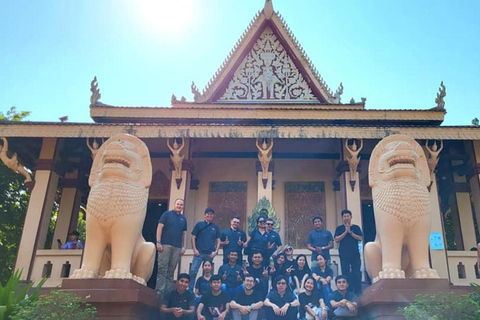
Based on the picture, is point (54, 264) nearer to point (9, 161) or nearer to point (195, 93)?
point (9, 161)

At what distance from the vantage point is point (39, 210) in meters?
8.52

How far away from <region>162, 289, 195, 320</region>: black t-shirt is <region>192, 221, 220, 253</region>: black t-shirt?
104 centimetres

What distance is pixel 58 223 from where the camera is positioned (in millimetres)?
10250

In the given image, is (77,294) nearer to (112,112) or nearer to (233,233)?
(233,233)

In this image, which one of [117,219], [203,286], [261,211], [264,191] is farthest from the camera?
[264,191]

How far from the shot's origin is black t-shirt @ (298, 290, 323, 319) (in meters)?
5.23

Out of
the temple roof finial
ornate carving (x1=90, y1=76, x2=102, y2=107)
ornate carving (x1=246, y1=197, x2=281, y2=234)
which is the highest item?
the temple roof finial

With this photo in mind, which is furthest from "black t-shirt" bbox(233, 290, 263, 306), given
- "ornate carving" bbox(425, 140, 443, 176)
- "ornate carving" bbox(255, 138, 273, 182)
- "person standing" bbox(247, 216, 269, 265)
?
"ornate carving" bbox(425, 140, 443, 176)

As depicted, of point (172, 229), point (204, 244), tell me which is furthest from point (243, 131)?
point (172, 229)

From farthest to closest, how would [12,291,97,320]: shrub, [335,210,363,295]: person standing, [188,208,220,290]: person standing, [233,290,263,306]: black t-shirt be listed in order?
1. [188,208,220,290]: person standing
2. [335,210,363,295]: person standing
3. [233,290,263,306]: black t-shirt
4. [12,291,97,320]: shrub

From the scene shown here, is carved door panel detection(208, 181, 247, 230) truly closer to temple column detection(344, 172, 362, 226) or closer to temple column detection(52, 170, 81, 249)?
temple column detection(344, 172, 362, 226)

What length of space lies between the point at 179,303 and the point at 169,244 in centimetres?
91

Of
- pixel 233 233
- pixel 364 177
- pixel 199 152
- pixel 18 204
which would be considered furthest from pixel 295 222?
pixel 18 204

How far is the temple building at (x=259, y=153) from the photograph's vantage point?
8211 millimetres
